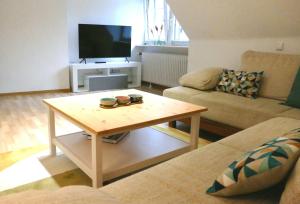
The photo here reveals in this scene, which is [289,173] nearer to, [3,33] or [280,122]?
[280,122]

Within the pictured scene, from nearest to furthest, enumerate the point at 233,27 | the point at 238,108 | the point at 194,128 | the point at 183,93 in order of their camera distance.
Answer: the point at 194,128
the point at 238,108
the point at 183,93
the point at 233,27

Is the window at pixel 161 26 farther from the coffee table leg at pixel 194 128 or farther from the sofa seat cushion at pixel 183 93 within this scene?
the coffee table leg at pixel 194 128

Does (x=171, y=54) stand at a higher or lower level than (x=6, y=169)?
higher

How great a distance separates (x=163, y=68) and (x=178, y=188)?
428cm

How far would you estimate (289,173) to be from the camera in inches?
37.3

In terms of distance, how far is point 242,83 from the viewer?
2902mm

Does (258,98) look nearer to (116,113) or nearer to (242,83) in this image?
(242,83)

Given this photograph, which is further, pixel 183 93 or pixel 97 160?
pixel 183 93

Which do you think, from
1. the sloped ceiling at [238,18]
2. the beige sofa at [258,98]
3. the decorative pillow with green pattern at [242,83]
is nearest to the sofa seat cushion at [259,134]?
the beige sofa at [258,98]

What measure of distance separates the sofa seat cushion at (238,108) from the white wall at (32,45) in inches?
116

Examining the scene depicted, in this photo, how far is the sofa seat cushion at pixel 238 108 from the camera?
2422 mm

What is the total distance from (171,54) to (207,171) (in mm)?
4040

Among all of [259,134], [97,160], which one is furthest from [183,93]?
[97,160]

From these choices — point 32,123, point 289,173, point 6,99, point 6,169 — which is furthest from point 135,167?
point 6,99
